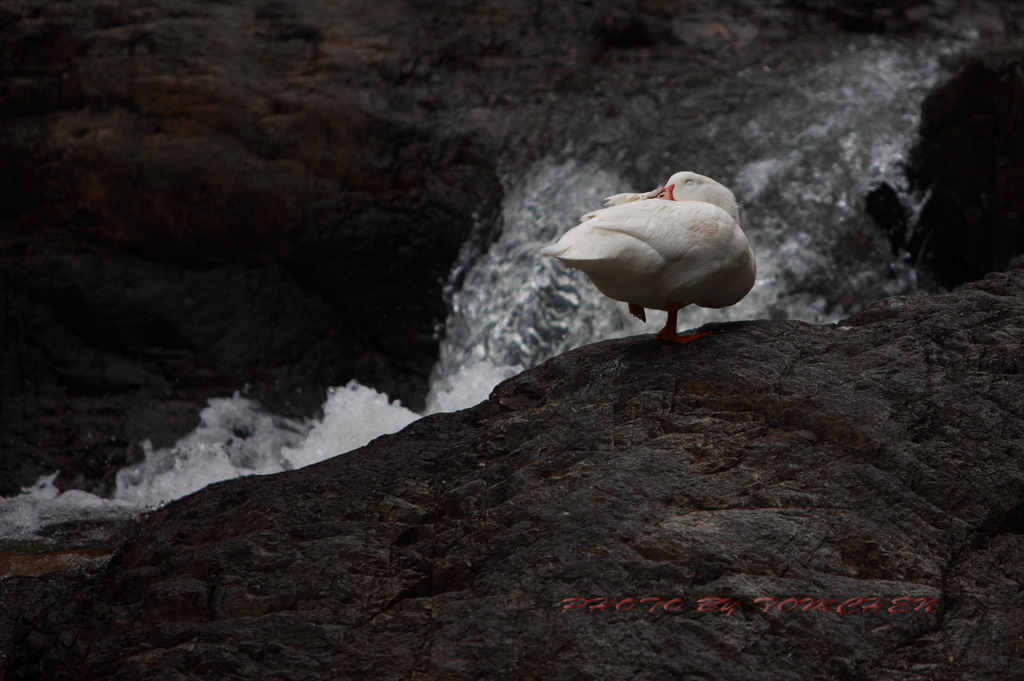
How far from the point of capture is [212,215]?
7840mm

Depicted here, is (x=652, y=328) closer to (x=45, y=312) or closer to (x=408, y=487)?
(x=408, y=487)

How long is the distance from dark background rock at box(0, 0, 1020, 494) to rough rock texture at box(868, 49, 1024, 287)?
2862mm

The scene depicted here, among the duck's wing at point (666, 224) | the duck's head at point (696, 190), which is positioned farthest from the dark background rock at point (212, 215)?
the duck's wing at point (666, 224)

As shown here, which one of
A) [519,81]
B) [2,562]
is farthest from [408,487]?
[519,81]

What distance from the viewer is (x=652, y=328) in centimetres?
745

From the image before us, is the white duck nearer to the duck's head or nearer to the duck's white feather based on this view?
the duck's white feather

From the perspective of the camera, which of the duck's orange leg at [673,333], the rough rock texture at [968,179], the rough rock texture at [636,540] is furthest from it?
the rough rock texture at [968,179]

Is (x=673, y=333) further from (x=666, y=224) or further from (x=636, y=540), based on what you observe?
(x=636, y=540)

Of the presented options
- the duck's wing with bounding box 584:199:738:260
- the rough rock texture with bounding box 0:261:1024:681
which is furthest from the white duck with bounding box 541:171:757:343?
the rough rock texture with bounding box 0:261:1024:681

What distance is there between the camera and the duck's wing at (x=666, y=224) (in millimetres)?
3812

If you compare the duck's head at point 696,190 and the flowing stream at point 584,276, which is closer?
the duck's head at point 696,190

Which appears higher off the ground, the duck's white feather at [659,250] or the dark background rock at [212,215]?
the duck's white feather at [659,250]

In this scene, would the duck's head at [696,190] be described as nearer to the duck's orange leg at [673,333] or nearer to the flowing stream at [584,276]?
the duck's orange leg at [673,333]

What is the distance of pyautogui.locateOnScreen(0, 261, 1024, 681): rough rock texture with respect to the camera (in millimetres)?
2955
